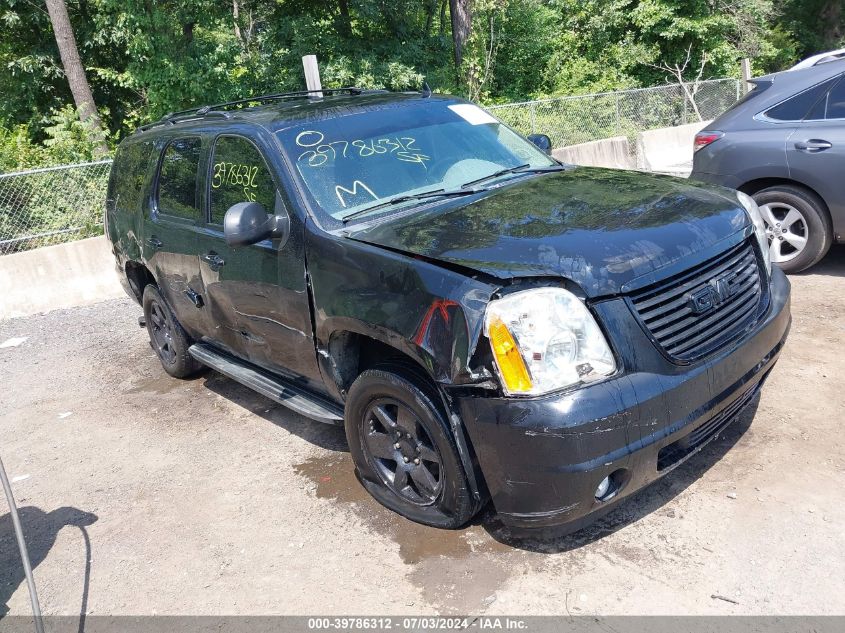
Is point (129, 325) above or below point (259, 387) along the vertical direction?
below

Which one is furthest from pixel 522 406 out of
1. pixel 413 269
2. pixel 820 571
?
pixel 820 571

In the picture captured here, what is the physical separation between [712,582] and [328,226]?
91.6 inches

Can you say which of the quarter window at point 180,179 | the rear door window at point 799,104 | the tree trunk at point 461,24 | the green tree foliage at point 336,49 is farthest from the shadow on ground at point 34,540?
the tree trunk at point 461,24

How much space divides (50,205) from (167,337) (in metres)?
4.60

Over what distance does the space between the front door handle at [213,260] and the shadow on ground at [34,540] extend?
1.59m

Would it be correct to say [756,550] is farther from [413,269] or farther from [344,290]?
[344,290]

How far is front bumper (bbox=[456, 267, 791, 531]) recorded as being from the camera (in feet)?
8.99

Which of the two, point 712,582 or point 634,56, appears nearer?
point 712,582

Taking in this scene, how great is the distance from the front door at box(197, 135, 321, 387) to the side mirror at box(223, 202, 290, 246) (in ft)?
0.35

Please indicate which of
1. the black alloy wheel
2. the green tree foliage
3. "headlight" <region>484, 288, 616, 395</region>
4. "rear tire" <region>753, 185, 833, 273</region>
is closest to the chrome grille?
"headlight" <region>484, 288, 616, 395</region>

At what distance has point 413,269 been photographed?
310 centimetres

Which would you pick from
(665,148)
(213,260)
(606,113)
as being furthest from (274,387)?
(665,148)

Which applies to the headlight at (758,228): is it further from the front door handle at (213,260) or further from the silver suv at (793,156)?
the front door handle at (213,260)

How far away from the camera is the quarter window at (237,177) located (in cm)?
405
